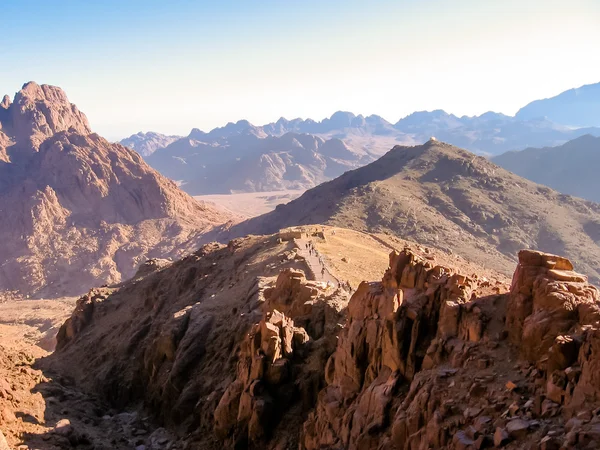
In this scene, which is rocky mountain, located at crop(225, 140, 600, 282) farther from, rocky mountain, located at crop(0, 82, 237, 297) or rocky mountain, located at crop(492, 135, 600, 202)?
rocky mountain, located at crop(492, 135, 600, 202)

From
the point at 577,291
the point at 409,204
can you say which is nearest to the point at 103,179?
the point at 409,204

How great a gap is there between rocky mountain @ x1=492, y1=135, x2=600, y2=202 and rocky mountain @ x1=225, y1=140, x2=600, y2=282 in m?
71.1

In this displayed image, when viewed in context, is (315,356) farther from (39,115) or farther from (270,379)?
(39,115)

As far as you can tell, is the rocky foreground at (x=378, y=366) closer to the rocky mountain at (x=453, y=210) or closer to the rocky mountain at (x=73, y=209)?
the rocky mountain at (x=453, y=210)

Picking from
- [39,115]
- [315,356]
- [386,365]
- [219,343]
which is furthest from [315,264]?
[39,115]

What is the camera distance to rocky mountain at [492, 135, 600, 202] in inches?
6512

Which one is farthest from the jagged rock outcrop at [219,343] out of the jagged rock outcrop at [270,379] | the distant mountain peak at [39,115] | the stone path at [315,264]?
the distant mountain peak at [39,115]

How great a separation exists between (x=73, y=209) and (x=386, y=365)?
106544 mm

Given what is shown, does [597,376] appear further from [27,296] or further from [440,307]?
[27,296]

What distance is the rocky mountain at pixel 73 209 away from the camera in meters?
91.9

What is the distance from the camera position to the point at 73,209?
108 m

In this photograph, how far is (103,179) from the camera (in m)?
115

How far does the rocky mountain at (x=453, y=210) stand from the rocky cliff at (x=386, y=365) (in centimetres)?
5252

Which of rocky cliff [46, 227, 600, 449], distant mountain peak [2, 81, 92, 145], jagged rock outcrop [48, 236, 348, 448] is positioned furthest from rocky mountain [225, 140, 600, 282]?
distant mountain peak [2, 81, 92, 145]
